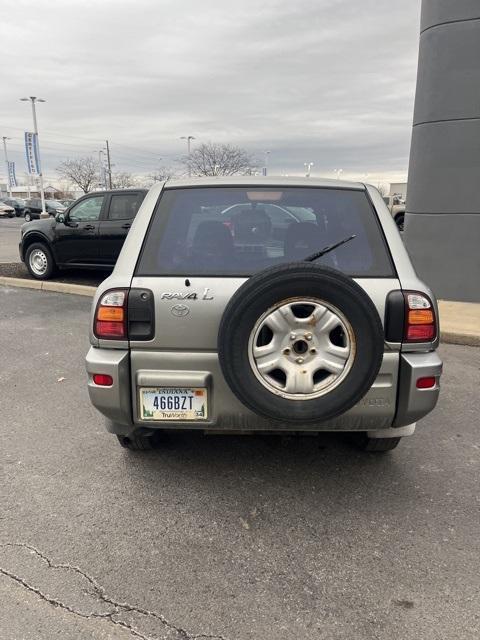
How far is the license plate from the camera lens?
2594 millimetres

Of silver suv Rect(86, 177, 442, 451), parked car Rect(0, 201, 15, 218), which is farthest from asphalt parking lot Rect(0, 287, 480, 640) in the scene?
parked car Rect(0, 201, 15, 218)

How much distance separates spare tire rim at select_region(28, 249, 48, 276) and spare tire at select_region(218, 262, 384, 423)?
828cm

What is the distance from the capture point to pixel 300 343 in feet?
7.86

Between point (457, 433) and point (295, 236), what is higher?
point (295, 236)

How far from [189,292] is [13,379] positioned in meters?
2.94

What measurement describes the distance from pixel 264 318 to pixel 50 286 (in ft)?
25.1

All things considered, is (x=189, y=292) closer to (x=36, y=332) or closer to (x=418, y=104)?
(x=36, y=332)

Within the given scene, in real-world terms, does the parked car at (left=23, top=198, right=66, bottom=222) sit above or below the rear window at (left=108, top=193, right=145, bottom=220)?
below

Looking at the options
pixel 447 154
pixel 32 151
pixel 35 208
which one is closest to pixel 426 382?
pixel 447 154

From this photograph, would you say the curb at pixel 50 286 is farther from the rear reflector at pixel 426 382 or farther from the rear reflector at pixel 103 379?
the rear reflector at pixel 426 382

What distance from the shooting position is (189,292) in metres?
2.57

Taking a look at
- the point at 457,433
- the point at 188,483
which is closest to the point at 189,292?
the point at 188,483

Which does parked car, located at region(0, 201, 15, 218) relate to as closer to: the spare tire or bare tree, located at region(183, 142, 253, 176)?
bare tree, located at region(183, 142, 253, 176)

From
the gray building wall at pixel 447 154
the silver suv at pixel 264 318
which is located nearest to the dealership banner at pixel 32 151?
the gray building wall at pixel 447 154
